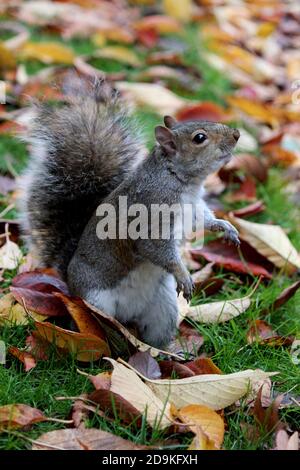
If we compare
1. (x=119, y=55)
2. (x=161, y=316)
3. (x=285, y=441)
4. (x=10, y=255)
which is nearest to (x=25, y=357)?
(x=161, y=316)

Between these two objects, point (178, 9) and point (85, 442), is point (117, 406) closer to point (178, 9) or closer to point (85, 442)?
point (85, 442)

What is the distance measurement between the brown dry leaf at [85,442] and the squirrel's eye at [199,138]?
669 millimetres

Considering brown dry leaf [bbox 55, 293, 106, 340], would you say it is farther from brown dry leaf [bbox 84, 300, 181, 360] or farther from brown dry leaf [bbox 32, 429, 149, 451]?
brown dry leaf [bbox 32, 429, 149, 451]

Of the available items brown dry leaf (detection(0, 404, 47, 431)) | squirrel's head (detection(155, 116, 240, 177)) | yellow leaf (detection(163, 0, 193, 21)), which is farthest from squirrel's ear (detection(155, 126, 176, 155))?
yellow leaf (detection(163, 0, 193, 21))

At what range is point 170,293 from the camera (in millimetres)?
1687

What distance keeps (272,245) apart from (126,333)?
1.90 feet

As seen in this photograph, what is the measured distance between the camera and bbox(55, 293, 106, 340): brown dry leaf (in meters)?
1.56

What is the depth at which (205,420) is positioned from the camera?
4.39ft

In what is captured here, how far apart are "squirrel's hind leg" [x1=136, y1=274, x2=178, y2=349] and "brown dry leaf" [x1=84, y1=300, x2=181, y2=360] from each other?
69mm

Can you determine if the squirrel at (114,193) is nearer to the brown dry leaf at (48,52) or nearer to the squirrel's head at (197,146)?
the squirrel's head at (197,146)

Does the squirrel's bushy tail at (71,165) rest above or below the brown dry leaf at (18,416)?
above

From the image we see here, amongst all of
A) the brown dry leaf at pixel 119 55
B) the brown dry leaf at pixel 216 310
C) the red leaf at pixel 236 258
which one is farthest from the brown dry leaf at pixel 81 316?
the brown dry leaf at pixel 119 55

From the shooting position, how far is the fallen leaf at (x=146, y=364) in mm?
1484
